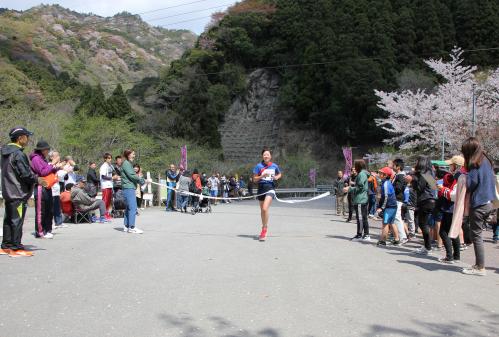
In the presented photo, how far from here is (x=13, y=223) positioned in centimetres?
758

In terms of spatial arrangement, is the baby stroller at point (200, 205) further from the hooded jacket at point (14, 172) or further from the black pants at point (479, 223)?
the black pants at point (479, 223)

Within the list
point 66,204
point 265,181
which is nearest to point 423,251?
point 265,181

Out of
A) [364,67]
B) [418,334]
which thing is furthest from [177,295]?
[364,67]

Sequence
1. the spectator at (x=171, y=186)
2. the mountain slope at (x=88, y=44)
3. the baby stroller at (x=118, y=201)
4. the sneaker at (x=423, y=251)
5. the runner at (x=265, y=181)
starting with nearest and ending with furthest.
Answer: the sneaker at (x=423, y=251)
the runner at (x=265, y=181)
the baby stroller at (x=118, y=201)
the spectator at (x=171, y=186)
the mountain slope at (x=88, y=44)

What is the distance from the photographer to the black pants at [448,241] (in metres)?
8.09

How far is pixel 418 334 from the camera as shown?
4465 millimetres

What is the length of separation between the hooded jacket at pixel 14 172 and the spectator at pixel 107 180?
278 inches

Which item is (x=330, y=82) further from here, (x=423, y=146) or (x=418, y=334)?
(x=418, y=334)

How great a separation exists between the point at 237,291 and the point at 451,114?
2382 centimetres

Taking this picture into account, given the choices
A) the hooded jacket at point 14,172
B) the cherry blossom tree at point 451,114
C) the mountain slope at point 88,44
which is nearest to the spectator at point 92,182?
the hooded jacket at point 14,172

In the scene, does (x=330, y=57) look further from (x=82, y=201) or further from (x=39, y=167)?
(x=39, y=167)

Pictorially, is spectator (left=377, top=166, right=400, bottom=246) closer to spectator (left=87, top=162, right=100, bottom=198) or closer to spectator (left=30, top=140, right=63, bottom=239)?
spectator (left=30, top=140, right=63, bottom=239)

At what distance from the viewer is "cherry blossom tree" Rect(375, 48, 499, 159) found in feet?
81.1

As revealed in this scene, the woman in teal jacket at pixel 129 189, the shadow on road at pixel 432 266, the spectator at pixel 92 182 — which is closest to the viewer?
the shadow on road at pixel 432 266
